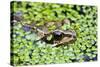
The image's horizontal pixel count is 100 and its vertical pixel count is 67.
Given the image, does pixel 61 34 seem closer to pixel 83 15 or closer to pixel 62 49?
pixel 62 49

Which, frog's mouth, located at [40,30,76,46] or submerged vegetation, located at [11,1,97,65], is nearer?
submerged vegetation, located at [11,1,97,65]

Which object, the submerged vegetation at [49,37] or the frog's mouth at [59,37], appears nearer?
the submerged vegetation at [49,37]
